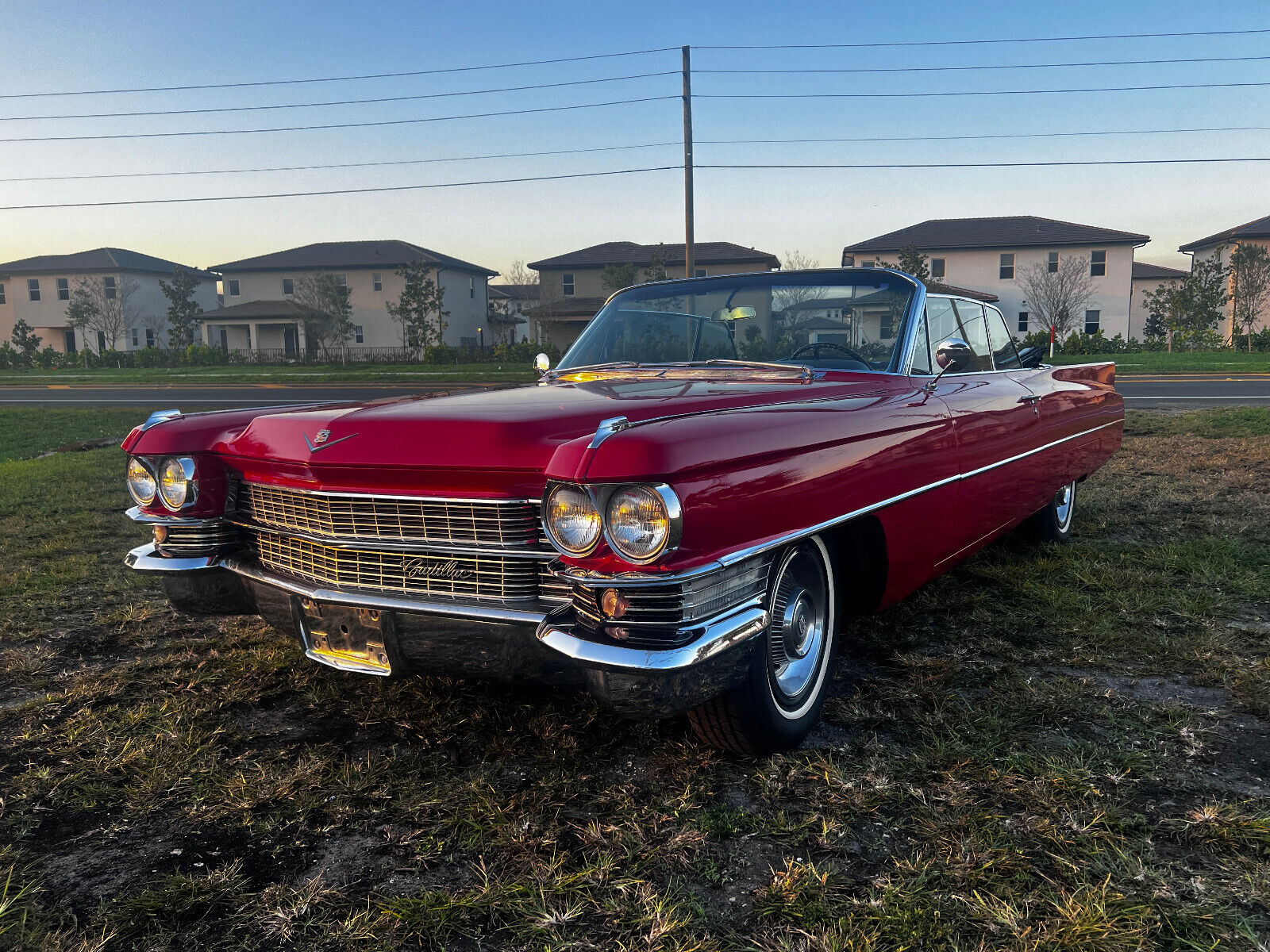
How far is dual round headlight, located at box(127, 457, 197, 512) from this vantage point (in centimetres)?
290

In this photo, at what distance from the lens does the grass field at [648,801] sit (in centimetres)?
185

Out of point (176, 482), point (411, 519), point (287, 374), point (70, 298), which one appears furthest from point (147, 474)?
point (70, 298)

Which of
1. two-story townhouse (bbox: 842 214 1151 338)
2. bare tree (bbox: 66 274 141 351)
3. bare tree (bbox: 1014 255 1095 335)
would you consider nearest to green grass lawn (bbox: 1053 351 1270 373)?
bare tree (bbox: 1014 255 1095 335)

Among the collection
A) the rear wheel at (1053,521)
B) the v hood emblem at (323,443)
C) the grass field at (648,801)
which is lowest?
the grass field at (648,801)

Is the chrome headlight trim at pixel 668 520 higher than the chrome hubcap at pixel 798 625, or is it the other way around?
the chrome headlight trim at pixel 668 520

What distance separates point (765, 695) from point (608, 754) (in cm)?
55

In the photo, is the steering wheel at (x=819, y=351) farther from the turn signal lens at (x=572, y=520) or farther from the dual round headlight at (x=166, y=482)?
the dual round headlight at (x=166, y=482)

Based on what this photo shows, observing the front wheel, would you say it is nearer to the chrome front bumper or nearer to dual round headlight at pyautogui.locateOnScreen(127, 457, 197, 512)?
the chrome front bumper

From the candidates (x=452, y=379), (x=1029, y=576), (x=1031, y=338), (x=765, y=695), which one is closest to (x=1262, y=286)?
(x=1031, y=338)

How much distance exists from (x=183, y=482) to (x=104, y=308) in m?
53.2

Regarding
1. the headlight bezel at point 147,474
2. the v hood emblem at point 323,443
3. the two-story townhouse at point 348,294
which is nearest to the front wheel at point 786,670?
the v hood emblem at point 323,443

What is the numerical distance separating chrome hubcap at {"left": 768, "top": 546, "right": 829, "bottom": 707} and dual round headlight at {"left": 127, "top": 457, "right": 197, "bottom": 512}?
1.94 meters

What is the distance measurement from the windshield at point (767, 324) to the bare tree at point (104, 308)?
50.7 meters

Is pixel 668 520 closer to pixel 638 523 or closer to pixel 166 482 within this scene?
pixel 638 523
